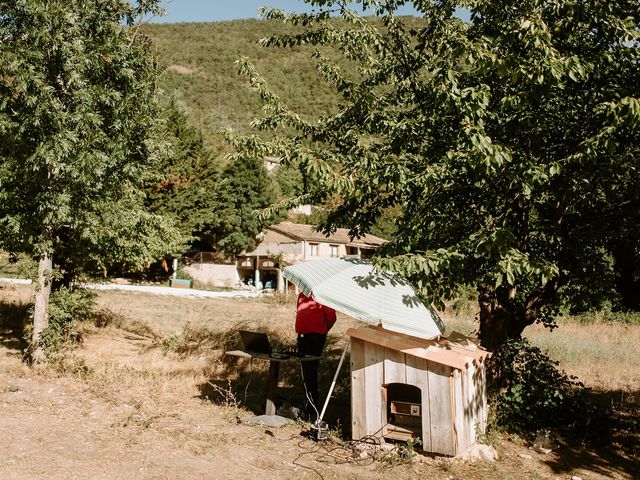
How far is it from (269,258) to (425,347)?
38.3 m

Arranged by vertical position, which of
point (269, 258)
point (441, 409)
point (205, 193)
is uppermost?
point (205, 193)

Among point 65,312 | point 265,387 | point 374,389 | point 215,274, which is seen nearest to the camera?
point 374,389

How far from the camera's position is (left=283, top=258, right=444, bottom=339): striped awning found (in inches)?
239

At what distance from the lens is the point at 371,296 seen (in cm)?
634

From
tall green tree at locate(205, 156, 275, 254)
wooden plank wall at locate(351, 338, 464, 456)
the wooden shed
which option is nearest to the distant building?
tall green tree at locate(205, 156, 275, 254)

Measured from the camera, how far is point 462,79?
767cm

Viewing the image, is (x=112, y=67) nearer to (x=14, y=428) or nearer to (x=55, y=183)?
(x=55, y=183)

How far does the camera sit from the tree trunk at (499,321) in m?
8.35

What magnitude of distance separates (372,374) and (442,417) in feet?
3.11

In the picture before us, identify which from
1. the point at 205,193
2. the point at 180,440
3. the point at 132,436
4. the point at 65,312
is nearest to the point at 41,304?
the point at 65,312

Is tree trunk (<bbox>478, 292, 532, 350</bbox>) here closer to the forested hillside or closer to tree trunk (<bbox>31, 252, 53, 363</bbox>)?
tree trunk (<bbox>31, 252, 53, 363</bbox>)

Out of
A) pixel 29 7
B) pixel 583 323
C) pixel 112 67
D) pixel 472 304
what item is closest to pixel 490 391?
pixel 112 67

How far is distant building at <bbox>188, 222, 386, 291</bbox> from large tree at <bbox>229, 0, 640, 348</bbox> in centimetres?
3489

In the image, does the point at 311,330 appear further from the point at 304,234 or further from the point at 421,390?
the point at 304,234
